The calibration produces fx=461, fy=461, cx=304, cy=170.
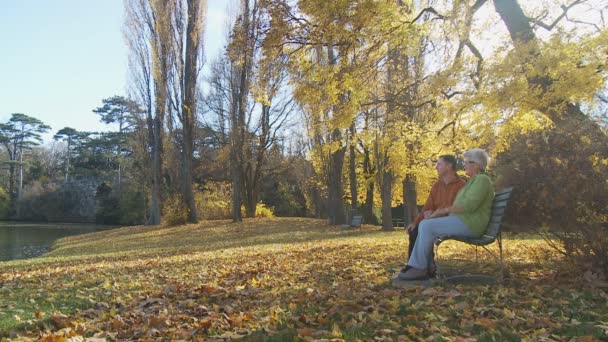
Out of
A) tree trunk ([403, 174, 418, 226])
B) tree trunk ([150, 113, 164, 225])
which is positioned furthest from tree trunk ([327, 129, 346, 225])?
tree trunk ([150, 113, 164, 225])


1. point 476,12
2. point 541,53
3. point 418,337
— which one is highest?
point 476,12

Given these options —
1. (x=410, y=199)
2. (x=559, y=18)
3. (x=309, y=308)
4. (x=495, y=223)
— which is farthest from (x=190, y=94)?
(x=309, y=308)

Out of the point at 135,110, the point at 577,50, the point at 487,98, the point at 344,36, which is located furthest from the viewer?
the point at 135,110

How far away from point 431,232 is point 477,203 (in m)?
0.49

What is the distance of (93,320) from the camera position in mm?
3539

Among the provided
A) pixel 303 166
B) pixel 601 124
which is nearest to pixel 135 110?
pixel 303 166

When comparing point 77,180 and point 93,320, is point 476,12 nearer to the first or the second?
point 93,320

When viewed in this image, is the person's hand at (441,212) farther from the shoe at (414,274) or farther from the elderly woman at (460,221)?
the shoe at (414,274)

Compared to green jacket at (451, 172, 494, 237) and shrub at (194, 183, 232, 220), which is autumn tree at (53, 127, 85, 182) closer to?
shrub at (194, 183, 232, 220)

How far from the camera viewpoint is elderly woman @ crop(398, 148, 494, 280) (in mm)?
4229

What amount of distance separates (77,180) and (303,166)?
91.8 feet

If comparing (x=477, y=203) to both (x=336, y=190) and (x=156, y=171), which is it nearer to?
(x=336, y=190)

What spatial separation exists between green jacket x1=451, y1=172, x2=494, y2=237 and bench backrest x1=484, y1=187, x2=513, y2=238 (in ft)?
0.14

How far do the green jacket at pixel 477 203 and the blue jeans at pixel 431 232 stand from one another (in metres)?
0.07
